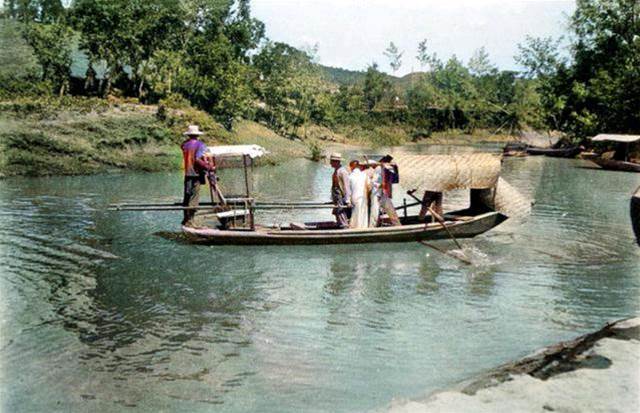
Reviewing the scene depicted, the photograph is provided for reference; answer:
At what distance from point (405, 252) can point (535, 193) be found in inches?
464

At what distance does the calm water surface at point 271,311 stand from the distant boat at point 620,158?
1598cm

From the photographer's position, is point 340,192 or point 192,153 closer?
point 192,153

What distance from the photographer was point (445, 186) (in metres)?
12.4

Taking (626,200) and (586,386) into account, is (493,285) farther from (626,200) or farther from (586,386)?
(626,200)

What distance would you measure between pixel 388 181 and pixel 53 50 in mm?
24636

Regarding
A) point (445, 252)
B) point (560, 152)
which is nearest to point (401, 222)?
point (445, 252)

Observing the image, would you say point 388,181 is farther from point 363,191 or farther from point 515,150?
point 515,150

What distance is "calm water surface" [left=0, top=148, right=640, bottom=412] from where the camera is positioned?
5.97 meters

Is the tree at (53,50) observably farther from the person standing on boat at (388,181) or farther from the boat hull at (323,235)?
the person standing on boat at (388,181)

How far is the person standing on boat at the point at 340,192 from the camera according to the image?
12.2 metres

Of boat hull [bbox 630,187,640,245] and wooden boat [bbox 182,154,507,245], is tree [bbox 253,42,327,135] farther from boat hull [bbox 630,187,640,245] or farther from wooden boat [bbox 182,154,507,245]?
boat hull [bbox 630,187,640,245]

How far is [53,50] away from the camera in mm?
30500

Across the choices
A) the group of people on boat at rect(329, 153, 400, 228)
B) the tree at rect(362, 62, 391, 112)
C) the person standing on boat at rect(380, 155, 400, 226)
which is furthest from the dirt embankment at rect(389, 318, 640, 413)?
the tree at rect(362, 62, 391, 112)

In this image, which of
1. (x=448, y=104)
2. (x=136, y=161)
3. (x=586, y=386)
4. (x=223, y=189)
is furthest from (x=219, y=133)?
(x=448, y=104)
